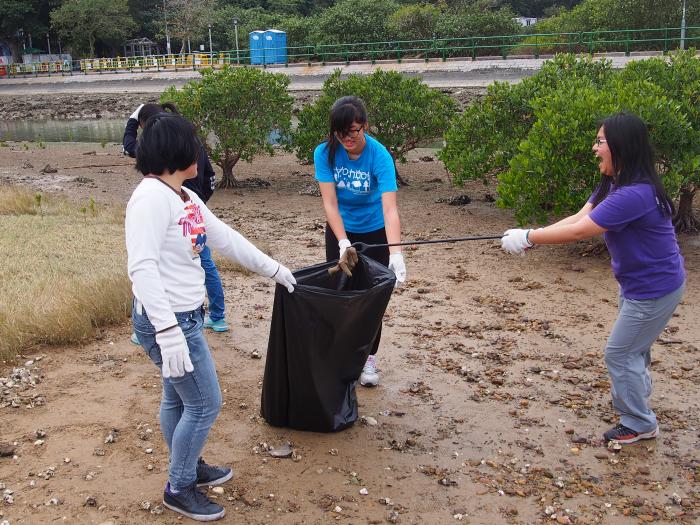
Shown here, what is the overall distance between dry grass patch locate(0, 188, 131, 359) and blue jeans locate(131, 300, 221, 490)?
211 centimetres

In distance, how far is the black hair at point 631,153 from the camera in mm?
3346

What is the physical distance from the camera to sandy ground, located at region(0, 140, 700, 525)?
3162 millimetres

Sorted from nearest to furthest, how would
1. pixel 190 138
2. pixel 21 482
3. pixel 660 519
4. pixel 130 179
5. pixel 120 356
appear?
pixel 190 138 → pixel 660 519 → pixel 21 482 → pixel 120 356 → pixel 130 179

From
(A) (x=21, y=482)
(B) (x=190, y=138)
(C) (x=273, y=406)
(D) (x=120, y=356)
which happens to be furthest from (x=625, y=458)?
(D) (x=120, y=356)

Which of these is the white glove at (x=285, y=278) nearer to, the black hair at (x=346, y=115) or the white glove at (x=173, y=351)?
the white glove at (x=173, y=351)

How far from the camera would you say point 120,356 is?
479cm

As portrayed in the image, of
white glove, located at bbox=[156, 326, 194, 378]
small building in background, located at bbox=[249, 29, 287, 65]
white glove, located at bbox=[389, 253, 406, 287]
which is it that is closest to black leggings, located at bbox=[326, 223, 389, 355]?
white glove, located at bbox=[389, 253, 406, 287]

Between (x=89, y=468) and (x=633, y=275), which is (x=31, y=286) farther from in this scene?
(x=633, y=275)

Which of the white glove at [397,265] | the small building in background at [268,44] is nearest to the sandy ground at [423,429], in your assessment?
the white glove at [397,265]

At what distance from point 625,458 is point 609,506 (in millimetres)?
450

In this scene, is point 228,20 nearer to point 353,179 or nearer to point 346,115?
point 353,179

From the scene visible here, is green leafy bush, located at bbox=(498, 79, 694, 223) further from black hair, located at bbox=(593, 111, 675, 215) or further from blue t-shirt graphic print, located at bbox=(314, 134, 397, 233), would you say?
black hair, located at bbox=(593, 111, 675, 215)

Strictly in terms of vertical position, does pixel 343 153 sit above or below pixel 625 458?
above

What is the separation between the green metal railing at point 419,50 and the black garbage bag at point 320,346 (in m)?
16.9
